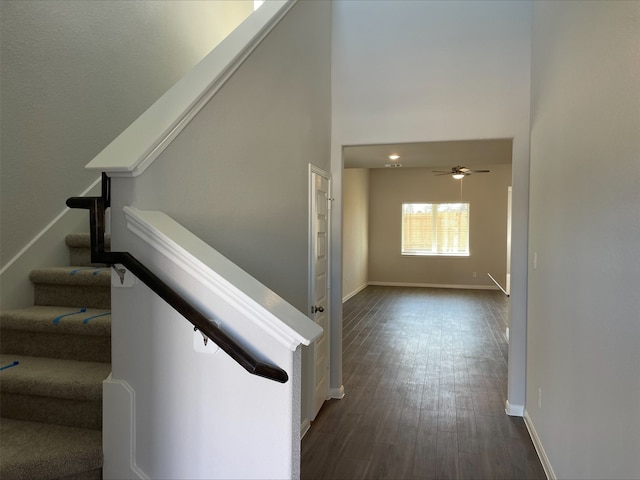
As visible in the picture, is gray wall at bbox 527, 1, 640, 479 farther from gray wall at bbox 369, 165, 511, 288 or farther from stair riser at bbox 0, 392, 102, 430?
gray wall at bbox 369, 165, 511, 288

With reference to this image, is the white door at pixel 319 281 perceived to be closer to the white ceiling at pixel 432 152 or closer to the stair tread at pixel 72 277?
the white ceiling at pixel 432 152

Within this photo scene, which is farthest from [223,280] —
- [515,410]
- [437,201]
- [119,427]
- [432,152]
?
[437,201]

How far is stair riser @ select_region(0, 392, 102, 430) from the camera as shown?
178 centimetres

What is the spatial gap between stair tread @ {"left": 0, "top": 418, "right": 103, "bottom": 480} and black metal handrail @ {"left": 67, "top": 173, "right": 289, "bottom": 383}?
70cm

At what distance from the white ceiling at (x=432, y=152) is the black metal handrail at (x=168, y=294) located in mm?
3141

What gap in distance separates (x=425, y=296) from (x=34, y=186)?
9072mm

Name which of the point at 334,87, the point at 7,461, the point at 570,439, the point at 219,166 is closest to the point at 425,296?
the point at 334,87

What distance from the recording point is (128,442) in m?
1.55

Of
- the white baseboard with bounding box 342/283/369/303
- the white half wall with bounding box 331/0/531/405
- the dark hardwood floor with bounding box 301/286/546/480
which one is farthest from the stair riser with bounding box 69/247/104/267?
the white baseboard with bounding box 342/283/369/303

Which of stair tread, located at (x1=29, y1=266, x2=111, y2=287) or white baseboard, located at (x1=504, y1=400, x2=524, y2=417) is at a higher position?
stair tread, located at (x1=29, y1=266, x2=111, y2=287)

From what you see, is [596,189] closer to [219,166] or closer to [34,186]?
[219,166]

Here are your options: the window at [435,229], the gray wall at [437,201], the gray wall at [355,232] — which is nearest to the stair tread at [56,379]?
the gray wall at [355,232]

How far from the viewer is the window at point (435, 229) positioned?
463 inches

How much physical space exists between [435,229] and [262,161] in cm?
998
